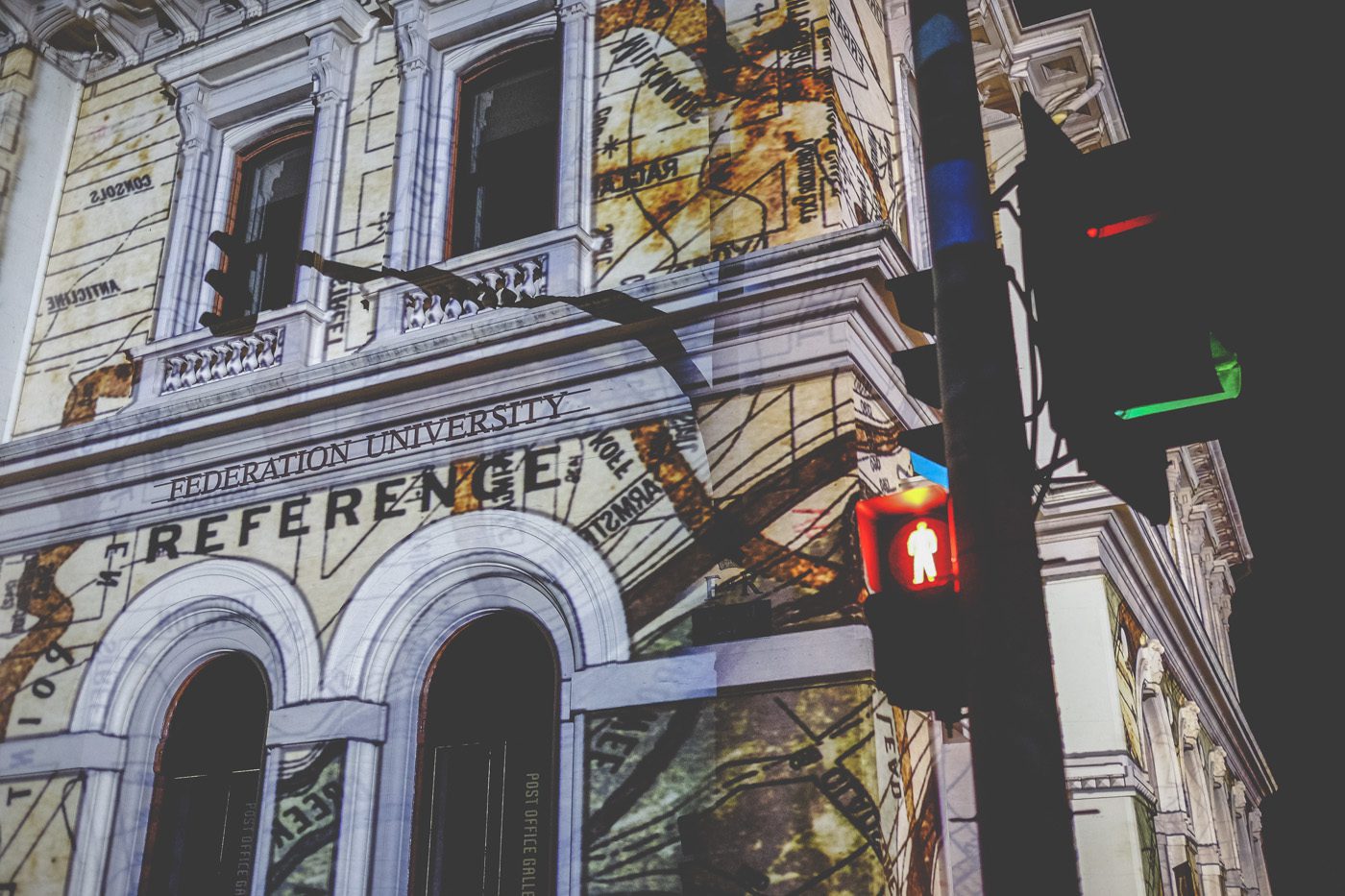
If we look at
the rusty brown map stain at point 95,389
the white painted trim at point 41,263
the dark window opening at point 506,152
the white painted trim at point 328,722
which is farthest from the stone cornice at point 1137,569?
the white painted trim at point 41,263

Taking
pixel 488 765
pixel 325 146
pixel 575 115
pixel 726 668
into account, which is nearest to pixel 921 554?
pixel 726 668

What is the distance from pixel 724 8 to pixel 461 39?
8.66ft

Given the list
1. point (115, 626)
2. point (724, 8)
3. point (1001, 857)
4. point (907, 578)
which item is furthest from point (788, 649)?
point (115, 626)

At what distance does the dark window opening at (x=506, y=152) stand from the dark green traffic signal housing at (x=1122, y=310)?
6857 mm

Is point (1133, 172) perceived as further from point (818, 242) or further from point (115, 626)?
point (115, 626)

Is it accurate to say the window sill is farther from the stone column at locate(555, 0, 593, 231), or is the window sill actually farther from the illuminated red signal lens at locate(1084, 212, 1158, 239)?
the illuminated red signal lens at locate(1084, 212, 1158, 239)

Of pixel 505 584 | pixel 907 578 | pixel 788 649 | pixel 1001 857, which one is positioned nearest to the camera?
pixel 1001 857

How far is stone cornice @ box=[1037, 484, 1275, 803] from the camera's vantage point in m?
11.0

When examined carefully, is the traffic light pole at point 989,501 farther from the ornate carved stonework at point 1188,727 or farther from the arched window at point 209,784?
the ornate carved stonework at point 1188,727

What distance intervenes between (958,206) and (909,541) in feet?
3.93

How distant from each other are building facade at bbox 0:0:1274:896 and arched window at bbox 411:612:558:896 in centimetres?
3

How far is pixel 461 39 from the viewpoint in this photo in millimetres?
11125

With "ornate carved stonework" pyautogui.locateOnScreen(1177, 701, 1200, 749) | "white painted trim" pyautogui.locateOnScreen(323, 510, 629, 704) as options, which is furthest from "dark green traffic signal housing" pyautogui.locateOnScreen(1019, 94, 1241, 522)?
"ornate carved stonework" pyautogui.locateOnScreen(1177, 701, 1200, 749)

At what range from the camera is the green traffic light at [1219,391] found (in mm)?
3676
